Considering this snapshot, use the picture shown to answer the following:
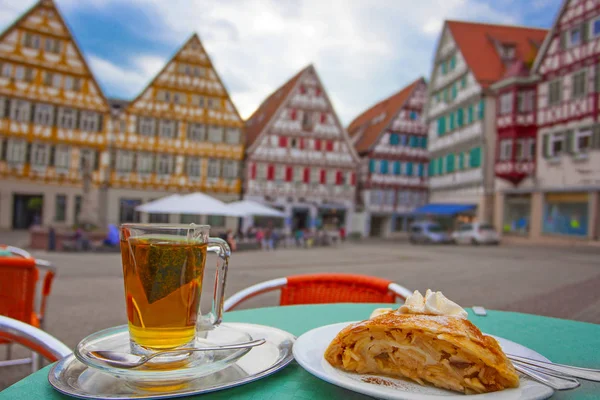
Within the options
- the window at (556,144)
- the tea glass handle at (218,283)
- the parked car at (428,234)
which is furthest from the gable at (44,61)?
the tea glass handle at (218,283)

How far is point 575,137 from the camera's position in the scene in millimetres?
Result: 20969

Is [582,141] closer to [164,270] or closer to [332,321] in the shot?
[332,321]

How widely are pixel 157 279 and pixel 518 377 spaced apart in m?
0.68

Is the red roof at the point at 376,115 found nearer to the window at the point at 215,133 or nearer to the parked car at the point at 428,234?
the parked car at the point at 428,234

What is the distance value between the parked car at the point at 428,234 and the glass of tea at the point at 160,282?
86.5 ft

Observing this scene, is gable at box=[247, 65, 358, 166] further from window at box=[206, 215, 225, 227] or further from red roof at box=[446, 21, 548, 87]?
red roof at box=[446, 21, 548, 87]

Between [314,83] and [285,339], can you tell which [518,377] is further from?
[314,83]

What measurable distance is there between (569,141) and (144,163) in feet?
69.2

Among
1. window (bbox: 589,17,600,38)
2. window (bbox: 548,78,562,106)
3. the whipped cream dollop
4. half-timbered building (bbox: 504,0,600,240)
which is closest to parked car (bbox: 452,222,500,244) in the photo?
half-timbered building (bbox: 504,0,600,240)

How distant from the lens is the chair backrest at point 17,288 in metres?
2.44

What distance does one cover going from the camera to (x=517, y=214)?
24906mm

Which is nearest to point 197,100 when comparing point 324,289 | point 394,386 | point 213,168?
point 213,168

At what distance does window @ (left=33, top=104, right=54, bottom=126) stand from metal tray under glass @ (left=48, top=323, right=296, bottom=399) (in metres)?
27.4

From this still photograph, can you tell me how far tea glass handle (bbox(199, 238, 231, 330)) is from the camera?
→ 1.03m
